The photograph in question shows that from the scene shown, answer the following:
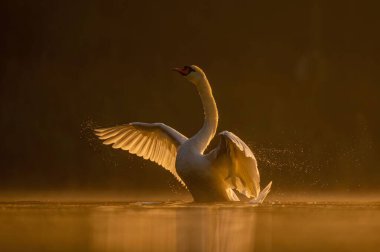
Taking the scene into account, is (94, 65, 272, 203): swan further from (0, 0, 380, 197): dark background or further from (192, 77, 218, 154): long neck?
(0, 0, 380, 197): dark background

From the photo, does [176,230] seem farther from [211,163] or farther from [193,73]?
[193,73]

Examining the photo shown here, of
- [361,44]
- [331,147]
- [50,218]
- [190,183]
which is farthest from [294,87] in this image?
[50,218]

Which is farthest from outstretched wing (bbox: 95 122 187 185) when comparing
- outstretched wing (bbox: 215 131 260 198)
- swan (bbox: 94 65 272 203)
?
outstretched wing (bbox: 215 131 260 198)

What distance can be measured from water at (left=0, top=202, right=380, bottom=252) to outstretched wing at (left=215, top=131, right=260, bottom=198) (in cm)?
22

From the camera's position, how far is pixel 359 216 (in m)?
11.2

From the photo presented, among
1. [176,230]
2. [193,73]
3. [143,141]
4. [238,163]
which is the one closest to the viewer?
[176,230]

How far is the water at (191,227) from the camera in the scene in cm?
858

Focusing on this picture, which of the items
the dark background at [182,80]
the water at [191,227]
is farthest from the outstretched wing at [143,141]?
the dark background at [182,80]

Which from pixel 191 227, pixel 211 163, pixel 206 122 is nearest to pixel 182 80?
pixel 206 122

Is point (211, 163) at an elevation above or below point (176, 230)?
above

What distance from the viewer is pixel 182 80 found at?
32.4 m

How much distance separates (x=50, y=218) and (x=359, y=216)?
2673 mm

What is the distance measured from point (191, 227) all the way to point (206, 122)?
11.0 feet

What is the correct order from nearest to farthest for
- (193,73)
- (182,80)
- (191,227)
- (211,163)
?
(191,227) < (211,163) < (193,73) < (182,80)
